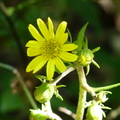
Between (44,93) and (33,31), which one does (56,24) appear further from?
(44,93)

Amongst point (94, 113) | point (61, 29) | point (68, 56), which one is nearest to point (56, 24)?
point (61, 29)

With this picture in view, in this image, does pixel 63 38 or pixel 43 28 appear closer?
pixel 63 38

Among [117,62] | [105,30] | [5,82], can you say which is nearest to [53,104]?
[5,82]

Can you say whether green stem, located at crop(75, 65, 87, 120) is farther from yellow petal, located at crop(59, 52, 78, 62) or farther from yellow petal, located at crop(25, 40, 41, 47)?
yellow petal, located at crop(25, 40, 41, 47)

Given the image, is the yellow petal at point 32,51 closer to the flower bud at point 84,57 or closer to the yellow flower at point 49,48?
the yellow flower at point 49,48

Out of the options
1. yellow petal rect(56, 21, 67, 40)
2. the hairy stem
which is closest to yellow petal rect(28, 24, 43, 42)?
yellow petal rect(56, 21, 67, 40)

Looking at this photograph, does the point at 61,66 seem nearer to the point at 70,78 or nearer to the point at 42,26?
the point at 42,26
